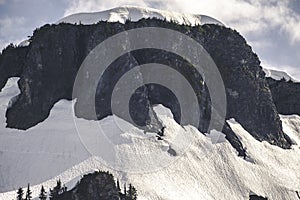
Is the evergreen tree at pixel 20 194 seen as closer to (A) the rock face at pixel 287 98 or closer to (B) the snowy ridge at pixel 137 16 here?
(A) the rock face at pixel 287 98

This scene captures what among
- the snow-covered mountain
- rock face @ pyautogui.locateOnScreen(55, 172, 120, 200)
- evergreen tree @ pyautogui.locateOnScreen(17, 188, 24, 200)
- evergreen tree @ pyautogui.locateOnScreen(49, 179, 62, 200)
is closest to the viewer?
evergreen tree @ pyautogui.locateOnScreen(17, 188, 24, 200)

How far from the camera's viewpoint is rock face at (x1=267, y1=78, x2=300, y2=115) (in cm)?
10394

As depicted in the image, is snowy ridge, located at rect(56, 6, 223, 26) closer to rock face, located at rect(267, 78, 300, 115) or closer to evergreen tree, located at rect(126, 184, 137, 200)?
rock face, located at rect(267, 78, 300, 115)

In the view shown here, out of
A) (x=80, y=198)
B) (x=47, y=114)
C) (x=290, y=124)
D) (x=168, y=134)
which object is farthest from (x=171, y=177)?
(x=290, y=124)

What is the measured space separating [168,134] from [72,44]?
23699 mm

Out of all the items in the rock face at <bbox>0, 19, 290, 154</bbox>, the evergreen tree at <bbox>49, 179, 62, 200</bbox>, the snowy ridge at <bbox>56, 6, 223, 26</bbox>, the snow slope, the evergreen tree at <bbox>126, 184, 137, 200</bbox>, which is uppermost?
the snowy ridge at <bbox>56, 6, 223, 26</bbox>

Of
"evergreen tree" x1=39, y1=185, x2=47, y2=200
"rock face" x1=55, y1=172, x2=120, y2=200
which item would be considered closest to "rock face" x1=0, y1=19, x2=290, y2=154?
"rock face" x1=55, y1=172, x2=120, y2=200

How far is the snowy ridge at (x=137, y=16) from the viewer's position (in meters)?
131

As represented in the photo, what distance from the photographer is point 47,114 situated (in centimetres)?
7569

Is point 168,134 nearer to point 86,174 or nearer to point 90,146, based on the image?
point 90,146

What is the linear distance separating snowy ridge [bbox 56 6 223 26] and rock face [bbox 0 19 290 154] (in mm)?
36145

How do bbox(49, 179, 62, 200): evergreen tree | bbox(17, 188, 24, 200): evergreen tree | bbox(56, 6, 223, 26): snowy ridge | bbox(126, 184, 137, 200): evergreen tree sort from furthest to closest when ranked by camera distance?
bbox(56, 6, 223, 26): snowy ridge < bbox(126, 184, 137, 200): evergreen tree < bbox(49, 179, 62, 200): evergreen tree < bbox(17, 188, 24, 200): evergreen tree

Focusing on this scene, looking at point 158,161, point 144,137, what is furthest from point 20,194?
point 144,137

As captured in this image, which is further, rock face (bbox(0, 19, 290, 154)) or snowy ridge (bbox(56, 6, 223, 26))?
snowy ridge (bbox(56, 6, 223, 26))
